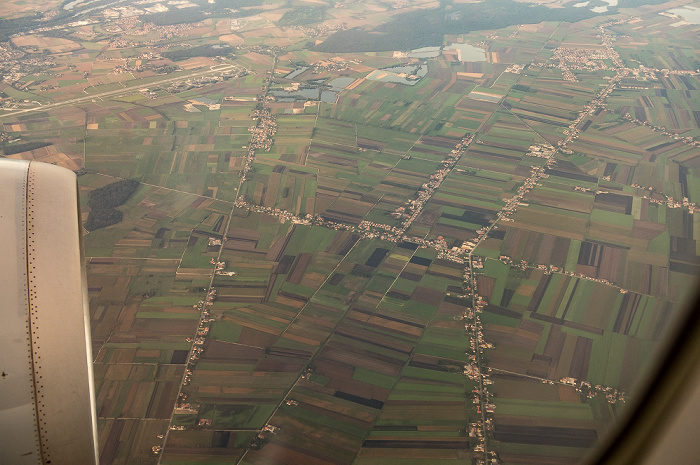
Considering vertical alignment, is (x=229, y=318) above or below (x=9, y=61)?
below

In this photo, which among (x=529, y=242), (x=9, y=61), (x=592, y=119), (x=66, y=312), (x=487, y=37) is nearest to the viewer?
(x=66, y=312)

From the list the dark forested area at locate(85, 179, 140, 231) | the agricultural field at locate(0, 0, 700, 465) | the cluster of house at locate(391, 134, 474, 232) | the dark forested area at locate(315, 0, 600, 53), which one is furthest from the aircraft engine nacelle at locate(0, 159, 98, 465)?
the dark forested area at locate(315, 0, 600, 53)

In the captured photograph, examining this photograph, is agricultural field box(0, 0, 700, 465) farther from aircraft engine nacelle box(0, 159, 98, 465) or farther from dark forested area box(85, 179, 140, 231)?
aircraft engine nacelle box(0, 159, 98, 465)

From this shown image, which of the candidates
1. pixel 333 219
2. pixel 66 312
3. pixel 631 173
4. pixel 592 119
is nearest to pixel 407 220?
pixel 333 219

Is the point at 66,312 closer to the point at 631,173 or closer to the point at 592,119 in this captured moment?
the point at 631,173

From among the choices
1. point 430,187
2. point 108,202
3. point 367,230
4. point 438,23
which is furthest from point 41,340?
point 438,23
